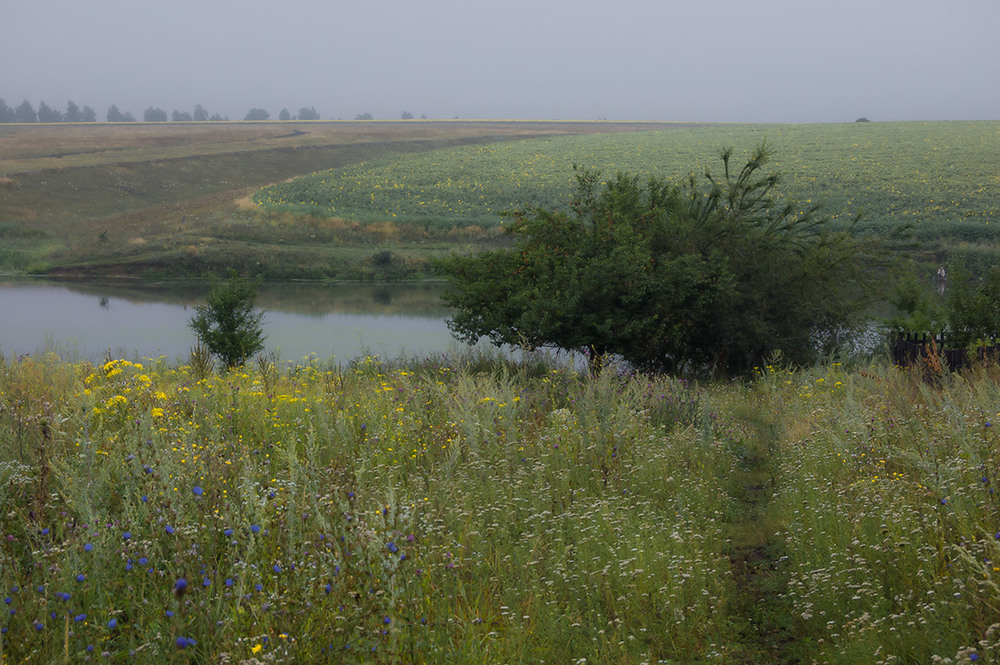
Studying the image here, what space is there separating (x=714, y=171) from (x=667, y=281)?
4528cm

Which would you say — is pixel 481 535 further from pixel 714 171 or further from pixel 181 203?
pixel 714 171

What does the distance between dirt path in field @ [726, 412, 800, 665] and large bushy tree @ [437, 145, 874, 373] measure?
7.36 meters

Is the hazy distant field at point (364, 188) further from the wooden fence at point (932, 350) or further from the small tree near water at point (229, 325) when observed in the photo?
the small tree near water at point (229, 325)

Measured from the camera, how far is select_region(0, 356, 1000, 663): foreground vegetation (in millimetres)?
2764

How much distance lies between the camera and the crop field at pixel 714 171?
139 ft

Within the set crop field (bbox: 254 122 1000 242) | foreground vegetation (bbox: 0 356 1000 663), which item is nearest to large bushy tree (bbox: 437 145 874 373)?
foreground vegetation (bbox: 0 356 1000 663)

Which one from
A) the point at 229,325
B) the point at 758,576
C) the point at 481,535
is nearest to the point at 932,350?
the point at 758,576

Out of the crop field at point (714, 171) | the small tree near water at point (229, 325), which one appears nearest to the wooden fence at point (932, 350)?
the small tree near water at point (229, 325)

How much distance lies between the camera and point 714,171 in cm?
5622

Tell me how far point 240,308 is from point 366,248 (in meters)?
22.7

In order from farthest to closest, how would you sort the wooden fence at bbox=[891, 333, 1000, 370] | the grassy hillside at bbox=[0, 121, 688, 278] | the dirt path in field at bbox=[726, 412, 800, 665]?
the grassy hillside at bbox=[0, 121, 688, 278]
the wooden fence at bbox=[891, 333, 1000, 370]
the dirt path in field at bbox=[726, 412, 800, 665]

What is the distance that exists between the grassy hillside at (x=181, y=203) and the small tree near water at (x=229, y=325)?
1754cm

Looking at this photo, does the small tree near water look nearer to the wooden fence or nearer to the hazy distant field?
the wooden fence

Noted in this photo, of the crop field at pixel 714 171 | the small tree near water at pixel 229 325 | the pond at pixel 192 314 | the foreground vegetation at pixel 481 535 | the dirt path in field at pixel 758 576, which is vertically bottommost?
the pond at pixel 192 314
